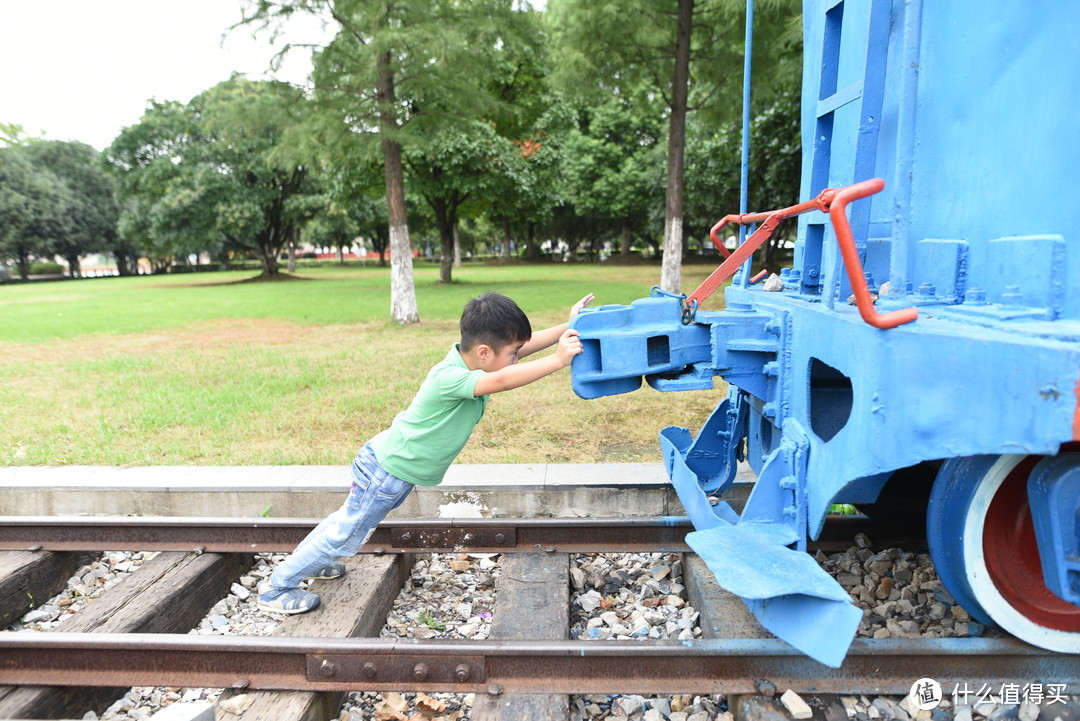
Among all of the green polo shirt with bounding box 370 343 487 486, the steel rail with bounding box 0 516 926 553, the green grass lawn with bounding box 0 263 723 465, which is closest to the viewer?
the green polo shirt with bounding box 370 343 487 486

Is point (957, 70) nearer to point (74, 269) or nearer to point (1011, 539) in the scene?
point (1011, 539)

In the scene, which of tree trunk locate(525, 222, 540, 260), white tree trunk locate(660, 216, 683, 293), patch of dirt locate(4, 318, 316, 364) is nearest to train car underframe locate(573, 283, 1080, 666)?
patch of dirt locate(4, 318, 316, 364)

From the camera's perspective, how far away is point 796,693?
2.53m

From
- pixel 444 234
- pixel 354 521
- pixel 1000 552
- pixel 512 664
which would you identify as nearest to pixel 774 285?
pixel 1000 552

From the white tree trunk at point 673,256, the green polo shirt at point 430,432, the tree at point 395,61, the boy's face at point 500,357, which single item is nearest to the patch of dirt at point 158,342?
the tree at point 395,61

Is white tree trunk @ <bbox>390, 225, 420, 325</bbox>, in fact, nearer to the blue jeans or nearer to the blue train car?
the blue jeans

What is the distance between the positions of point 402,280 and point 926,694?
12.2 metres

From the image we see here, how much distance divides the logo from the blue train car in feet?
1.08

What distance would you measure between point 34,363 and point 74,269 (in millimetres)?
50480

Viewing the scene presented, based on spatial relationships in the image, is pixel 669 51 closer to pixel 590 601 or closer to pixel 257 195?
pixel 590 601

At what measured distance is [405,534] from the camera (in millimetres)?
3812

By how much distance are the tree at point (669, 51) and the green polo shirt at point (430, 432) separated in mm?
A: 9807

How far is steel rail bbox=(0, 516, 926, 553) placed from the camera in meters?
3.72

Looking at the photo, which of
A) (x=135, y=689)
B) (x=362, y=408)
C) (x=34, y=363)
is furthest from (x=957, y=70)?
(x=34, y=363)
